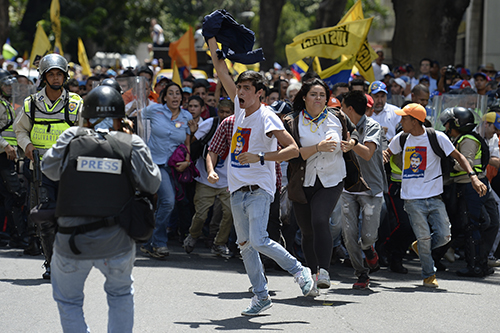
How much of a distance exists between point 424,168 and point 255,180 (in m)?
2.25

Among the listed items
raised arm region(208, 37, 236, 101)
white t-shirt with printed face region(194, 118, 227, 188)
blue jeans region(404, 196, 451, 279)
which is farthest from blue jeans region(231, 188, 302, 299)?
white t-shirt with printed face region(194, 118, 227, 188)

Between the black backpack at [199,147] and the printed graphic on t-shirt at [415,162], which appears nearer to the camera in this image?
the printed graphic on t-shirt at [415,162]

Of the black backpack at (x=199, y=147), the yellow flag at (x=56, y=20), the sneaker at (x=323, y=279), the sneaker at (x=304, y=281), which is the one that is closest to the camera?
Answer: the sneaker at (x=304, y=281)

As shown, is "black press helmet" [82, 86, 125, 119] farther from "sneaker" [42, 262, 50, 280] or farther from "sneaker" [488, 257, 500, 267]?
"sneaker" [488, 257, 500, 267]

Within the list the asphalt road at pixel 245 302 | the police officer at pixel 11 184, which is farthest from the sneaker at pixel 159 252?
the police officer at pixel 11 184

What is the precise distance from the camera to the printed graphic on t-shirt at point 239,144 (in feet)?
18.7

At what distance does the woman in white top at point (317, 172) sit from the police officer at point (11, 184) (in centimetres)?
394

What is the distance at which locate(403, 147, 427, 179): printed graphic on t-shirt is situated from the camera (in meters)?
7.06

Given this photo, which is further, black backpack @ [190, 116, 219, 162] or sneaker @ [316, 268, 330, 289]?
black backpack @ [190, 116, 219, 162]

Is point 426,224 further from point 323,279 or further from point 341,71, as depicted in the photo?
point 341,71

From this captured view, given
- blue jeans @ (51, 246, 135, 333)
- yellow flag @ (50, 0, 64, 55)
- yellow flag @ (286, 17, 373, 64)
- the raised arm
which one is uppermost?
yellow flag @ (50, 0, 64, 55)

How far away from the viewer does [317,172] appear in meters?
6.10

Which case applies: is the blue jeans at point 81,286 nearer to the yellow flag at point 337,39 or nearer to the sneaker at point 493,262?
the sneaker at point 493,262

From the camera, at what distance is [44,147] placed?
677cm
